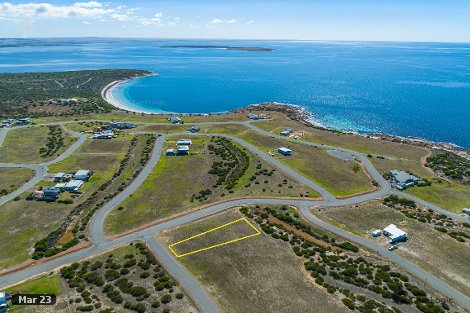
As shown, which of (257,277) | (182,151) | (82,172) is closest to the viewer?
(257,277)

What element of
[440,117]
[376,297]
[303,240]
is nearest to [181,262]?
[303,240]

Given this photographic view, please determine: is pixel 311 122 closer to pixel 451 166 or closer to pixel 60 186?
pixel 451 166

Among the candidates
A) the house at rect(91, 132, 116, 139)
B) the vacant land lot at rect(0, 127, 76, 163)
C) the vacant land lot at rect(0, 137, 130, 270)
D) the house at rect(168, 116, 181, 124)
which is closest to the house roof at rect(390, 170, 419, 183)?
the vacant land lot at rect(0, 137, 130, 270)

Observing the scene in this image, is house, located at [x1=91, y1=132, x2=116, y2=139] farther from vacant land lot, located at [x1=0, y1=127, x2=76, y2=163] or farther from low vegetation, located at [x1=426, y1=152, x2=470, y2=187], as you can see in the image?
low vegetation, located at [x1=426, y1=152, x2=470, y2=187]

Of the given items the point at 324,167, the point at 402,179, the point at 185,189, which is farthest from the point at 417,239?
the point at 185,189

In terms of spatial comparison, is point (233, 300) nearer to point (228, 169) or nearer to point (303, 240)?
→ point (303, 240)

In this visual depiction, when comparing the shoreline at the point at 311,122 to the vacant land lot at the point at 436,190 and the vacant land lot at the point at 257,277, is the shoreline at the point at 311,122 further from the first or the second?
the vacant land lot at the point at 257,277
